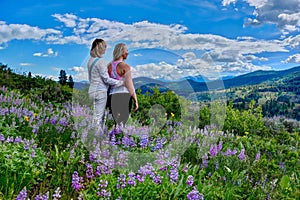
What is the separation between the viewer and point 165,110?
9516mm

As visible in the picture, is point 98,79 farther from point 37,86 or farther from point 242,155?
point 37,86

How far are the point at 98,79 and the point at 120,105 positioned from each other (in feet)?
1.99

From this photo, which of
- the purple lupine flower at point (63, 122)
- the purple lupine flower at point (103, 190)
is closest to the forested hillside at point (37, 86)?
the purple lupine flower at point (63, 122)

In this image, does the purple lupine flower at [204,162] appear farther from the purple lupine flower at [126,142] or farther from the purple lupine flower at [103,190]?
the purple lupine flower at [103,190]

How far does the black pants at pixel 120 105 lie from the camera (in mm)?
6344

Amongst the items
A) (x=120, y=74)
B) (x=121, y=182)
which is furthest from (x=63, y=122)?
(x=121, y=182)

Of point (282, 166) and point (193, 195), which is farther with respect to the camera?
point (282, 166)

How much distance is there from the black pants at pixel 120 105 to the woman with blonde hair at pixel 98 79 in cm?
17

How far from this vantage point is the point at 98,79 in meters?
6.12

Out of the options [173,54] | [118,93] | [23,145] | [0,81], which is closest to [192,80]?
[173,54]

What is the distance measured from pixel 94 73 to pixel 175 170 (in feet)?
7.77

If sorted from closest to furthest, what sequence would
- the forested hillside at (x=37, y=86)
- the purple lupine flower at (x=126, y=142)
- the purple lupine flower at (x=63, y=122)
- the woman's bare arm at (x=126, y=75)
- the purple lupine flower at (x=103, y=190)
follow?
the purple lupine flower at (x=103, y=190) → the purple lupine flower at (x=126, y=142) → the woman's bare arm at (x=126, y=75) → the purple lupine flower at (x=63, y=122) → the forested hillside at (x=37, y=86)

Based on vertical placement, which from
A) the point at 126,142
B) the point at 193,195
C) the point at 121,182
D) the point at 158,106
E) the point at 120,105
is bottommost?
the point at 193,195

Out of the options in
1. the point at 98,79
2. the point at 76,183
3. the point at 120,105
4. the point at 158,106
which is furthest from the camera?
the point at 158,106
